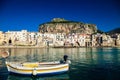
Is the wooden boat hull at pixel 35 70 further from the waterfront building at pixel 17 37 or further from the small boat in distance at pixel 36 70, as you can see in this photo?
the waterfront building at pixel 17 37

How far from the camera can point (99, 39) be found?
631ft

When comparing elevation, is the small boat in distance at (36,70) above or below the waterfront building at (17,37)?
below

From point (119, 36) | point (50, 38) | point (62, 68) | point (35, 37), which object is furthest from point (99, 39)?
point (62, 68)

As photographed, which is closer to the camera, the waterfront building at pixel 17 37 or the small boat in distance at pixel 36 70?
the small boat in distance at pixel 36 70

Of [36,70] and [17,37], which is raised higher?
[17,37]

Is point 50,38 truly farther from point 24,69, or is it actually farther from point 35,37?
point 24,69

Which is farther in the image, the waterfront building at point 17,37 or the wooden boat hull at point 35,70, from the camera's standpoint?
the waterfront building at point 17,37

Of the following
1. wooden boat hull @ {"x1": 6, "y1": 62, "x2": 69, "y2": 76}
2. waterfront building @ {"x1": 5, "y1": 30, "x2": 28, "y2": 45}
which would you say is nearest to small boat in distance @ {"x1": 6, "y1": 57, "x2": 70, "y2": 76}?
wooden boat hull @ {"x1": 6, "y1": 62, "x2": 69, "y2": 76}

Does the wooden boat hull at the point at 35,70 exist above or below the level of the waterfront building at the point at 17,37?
below

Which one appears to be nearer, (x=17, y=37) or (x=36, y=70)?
(x=36, y=70)

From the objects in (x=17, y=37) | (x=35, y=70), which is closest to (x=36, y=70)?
(x=35, y=70)

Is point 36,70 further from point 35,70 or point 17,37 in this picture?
point 17,37

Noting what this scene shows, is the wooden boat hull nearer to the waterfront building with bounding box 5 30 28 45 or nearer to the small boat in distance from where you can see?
the small boat in distance

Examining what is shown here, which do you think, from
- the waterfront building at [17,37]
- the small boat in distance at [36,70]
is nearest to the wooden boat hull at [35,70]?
the small boat in distance at [36,70]
